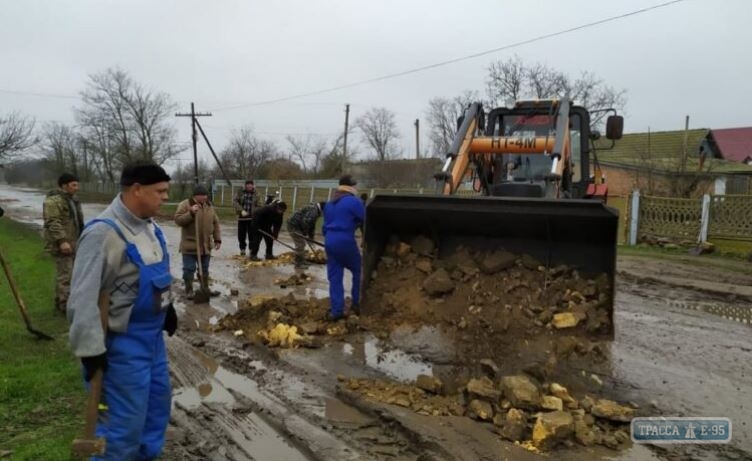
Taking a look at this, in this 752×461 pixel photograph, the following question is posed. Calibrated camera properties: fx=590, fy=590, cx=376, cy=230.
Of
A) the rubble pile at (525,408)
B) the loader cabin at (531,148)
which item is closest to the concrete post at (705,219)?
the loader cabin at (531,148)

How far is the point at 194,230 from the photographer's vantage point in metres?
8.84

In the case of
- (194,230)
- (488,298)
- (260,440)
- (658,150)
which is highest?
(658,150)

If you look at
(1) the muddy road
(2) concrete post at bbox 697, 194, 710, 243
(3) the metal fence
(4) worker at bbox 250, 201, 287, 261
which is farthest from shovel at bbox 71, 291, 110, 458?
(2) concrete post at bbox 697, 194, 710, 243

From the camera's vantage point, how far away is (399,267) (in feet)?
22.0

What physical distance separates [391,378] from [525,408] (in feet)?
4.59

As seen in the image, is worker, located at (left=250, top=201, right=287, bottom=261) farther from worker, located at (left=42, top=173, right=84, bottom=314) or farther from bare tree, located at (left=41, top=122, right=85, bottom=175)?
bare tree, located at (left=41, top=122, right=85, bottom=175)

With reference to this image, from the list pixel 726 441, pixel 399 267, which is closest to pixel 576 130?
pixel 399 267

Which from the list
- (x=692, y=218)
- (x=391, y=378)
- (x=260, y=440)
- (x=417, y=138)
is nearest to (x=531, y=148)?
(x=391, y=378)

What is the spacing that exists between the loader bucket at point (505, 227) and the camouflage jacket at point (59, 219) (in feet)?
12.2

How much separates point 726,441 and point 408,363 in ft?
8.64

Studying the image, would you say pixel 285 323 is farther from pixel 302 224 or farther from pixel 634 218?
pixel 634 218

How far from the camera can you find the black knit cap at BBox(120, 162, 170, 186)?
3018 mm

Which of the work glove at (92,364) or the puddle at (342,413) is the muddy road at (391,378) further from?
the work glove at (92,364)

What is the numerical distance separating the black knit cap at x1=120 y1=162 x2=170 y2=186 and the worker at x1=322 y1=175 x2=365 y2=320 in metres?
3.91
